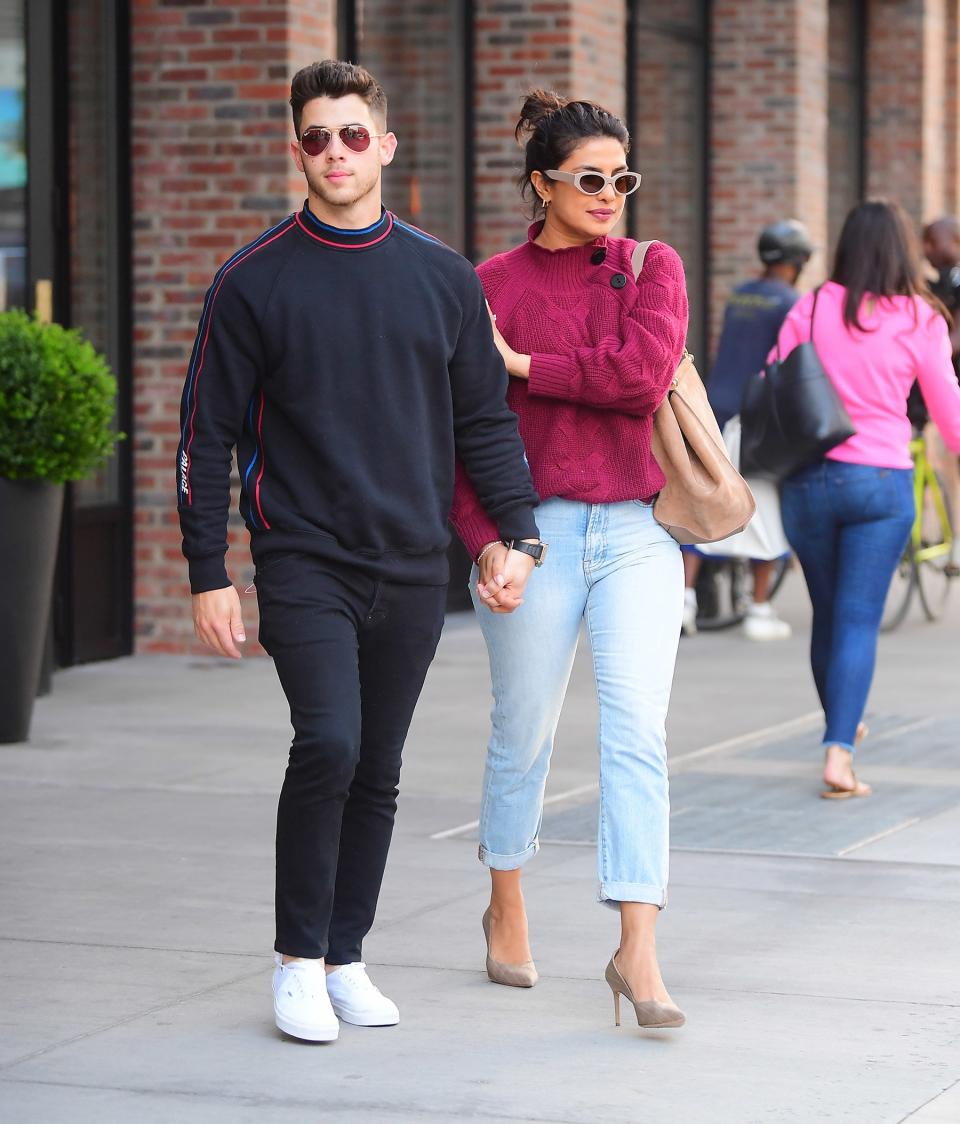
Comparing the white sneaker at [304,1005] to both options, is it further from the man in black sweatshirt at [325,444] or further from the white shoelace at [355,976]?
the white shoelace at [355,976]

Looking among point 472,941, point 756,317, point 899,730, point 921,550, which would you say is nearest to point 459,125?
point 756,317

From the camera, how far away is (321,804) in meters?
4.58

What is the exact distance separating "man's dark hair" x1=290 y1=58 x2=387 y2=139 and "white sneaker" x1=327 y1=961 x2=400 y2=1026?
1682 mm

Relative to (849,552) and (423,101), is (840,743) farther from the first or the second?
(423,101)

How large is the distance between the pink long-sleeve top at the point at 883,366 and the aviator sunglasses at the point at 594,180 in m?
2.85

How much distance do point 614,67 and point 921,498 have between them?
3.04 metres

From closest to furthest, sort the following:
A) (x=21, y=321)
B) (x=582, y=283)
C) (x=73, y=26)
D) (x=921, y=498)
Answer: (x=582, y=283) → (x=21, y=321) → (x=73, y=26) → (x=921, y=498)

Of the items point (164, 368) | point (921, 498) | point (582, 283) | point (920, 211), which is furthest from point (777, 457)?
point (920, 211)

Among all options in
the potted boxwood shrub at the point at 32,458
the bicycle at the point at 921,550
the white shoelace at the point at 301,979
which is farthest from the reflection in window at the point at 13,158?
the white shoelace at the point at 301,979

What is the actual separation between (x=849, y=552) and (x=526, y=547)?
3010 mm

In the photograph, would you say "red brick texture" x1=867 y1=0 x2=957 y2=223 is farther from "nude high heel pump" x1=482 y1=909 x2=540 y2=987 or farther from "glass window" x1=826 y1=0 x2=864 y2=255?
"nude high heel pump" x1=482 y1=909 x2=540 y2=987

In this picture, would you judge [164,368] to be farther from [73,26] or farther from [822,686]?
[822,686]

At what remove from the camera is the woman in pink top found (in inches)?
297

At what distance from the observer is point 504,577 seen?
474 centimetres
